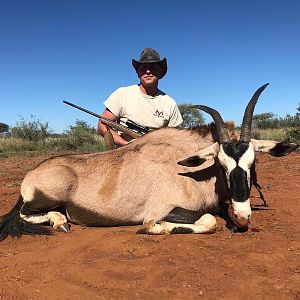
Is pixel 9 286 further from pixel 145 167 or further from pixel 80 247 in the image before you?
pixel 145 167

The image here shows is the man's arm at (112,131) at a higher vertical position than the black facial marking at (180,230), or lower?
higher

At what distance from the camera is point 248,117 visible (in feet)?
16.5

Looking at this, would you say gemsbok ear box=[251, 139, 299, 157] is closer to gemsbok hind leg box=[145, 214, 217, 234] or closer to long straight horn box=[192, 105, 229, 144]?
long straight horn box=[192, 105, 229, 144]

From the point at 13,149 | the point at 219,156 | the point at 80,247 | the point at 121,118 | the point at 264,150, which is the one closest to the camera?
the point at 80,247

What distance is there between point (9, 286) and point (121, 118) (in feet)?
14.3

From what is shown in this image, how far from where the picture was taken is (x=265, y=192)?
7.38 metres

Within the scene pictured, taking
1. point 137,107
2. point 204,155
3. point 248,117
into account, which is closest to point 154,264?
point 204,155

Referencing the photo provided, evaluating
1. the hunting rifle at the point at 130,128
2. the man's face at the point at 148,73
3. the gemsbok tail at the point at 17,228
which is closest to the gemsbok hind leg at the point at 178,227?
the gemsbok tail at the point at 17,228

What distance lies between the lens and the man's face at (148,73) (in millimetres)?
7090

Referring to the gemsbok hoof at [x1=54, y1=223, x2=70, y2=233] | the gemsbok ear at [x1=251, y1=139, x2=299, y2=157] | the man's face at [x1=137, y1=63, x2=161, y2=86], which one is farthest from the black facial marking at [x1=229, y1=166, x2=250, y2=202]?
the man's face at [x1=137, y1=63, x2=161, y2=86]

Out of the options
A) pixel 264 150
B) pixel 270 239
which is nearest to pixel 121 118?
pixel 264 150

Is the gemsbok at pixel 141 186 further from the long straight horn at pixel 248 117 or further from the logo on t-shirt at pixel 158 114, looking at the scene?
the logo on t-shirt at pixel 158 114

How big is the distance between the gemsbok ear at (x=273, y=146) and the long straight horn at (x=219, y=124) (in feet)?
1.31

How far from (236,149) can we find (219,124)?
58cm
